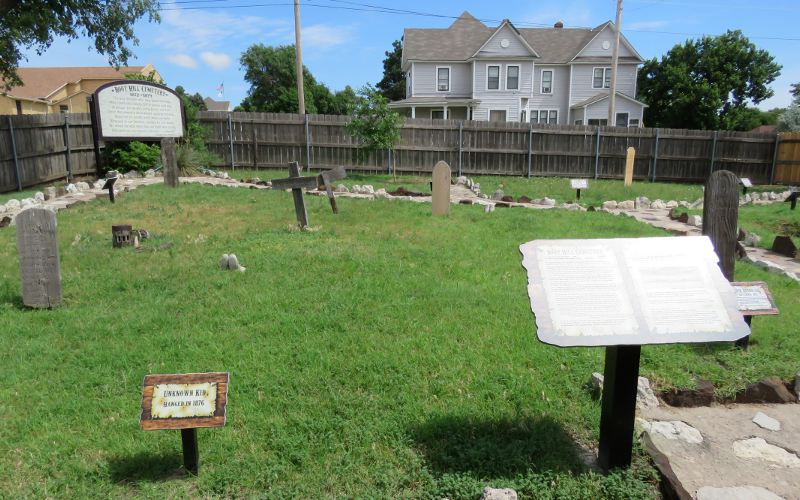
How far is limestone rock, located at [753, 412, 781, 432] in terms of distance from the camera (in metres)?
3.70

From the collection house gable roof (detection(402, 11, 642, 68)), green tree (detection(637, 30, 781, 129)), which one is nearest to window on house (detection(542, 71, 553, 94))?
house gable roof (detection(402, 11, 642, 68))

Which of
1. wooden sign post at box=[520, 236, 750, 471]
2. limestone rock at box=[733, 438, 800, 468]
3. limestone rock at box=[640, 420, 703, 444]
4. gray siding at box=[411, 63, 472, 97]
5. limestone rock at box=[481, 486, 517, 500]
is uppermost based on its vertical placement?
gray siding at box=[411, 63, 472, 97]

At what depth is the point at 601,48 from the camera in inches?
1369

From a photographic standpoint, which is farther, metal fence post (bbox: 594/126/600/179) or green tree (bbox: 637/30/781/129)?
green tree (bbox: 637/30/781/129)

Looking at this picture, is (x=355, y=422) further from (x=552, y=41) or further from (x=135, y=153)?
(x=552, y=41)

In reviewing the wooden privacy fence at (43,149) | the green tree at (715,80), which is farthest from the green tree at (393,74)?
the wooden privacy fence at (43,149)

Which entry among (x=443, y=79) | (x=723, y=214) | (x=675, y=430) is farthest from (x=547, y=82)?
(x=675, y=430)

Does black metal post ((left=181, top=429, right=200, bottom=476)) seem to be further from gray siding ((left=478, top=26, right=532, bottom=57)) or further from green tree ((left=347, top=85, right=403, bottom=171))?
gray siding ((left=478, top=26, right=532, bottom=57))

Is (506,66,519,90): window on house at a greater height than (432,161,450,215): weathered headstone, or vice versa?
(506,66,519,90): window on house

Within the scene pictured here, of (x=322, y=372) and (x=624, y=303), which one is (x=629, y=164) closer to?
(x=322, y=372)

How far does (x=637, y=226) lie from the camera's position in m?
10.0

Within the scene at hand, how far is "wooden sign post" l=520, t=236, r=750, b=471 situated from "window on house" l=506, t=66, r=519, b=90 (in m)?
32.3

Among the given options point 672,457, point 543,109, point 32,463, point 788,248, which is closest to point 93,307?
point 32,463

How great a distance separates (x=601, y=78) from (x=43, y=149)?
102ft
